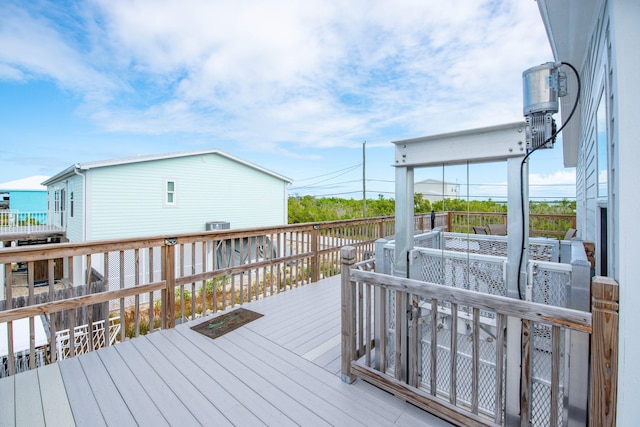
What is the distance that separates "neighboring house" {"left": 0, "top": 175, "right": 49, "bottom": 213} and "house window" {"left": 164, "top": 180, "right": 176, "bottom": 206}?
49.0 feet

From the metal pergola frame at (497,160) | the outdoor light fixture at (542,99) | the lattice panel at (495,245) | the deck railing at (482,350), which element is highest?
the outdoor light fixture at (542,99)

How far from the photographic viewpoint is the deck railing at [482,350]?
4.02 feet

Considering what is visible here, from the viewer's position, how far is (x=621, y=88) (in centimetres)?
129

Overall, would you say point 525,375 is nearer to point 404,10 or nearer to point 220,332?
point 220,332

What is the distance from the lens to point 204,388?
2090 millimetres

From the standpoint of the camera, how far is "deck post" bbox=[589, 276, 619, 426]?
1.18 metres

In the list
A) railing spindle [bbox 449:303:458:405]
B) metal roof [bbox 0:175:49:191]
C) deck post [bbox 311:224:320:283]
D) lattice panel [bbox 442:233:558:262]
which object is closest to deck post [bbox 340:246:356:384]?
railing spindle [bbox 449:303:458:405]

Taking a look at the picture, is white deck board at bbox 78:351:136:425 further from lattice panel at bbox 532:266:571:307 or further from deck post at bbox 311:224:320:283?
deck post at bbox 311:224:320:283

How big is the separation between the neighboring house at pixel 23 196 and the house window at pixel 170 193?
14932mm

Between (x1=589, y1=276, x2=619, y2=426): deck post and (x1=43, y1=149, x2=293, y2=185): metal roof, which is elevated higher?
(x1=43, y1=149, x2=293, y2=185): metal roof

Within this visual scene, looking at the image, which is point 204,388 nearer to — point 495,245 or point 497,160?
point 497,160

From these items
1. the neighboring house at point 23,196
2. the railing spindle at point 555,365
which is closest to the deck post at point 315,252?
the railing spindle at point 555,365

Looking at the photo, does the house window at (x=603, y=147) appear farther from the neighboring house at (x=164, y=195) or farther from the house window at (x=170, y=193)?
the house window at (x=170, y=193)

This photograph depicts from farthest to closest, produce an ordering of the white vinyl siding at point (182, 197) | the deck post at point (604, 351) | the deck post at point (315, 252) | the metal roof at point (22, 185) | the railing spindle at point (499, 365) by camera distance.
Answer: the metal roof at point (22, 185) → the white vinyl siding at point (182, 197) → the deck post at point (315, 252) → the railing spindle at point (499, 365) → the deck post at point (604, 351)
